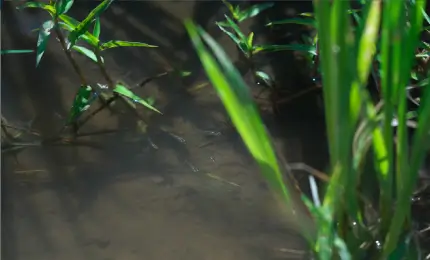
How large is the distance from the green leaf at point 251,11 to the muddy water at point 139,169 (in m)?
0.10

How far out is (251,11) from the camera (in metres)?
1.26

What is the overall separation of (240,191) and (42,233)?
0.37 meters

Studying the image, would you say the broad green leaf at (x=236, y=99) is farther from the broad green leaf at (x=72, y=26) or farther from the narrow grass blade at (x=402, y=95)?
the broad green leaf at (x=72, y=26)

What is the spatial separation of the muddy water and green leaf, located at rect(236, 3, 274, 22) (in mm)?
A: 100

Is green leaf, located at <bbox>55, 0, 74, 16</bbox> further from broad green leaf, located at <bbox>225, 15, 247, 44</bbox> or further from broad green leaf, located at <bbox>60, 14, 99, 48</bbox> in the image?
broad green leaf, located at <bbox>225, 15, 247, 44</bbox>

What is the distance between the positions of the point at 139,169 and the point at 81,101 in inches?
6.7

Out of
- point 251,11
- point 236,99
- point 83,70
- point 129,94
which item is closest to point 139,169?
point 129,94

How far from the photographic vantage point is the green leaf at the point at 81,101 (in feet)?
3.72

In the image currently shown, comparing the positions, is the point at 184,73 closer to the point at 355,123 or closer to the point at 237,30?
the point at 237,30

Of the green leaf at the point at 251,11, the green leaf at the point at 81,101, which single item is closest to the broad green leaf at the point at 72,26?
the green leaf at the point at 81,101

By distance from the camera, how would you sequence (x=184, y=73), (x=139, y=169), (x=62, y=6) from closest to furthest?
(x=62, y=6) → (x=139, y=169) → (x=184, y=73)

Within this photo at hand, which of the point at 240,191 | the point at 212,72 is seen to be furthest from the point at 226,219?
the point at 212,72

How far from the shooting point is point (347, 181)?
716 millimetres

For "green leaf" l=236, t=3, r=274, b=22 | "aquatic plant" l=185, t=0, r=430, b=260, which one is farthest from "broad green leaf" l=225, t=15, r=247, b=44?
"aquatic plant" l=185, t=0, r=430, b=260
